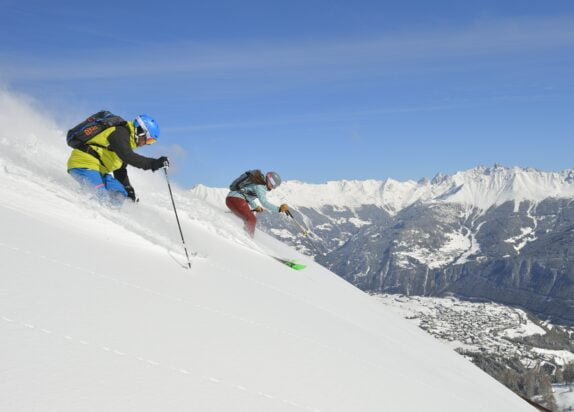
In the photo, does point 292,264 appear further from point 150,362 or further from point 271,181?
point 150,362

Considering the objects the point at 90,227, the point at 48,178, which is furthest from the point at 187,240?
the point at 48,178

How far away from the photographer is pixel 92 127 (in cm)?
1027

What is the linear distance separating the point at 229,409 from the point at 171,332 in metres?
1.42

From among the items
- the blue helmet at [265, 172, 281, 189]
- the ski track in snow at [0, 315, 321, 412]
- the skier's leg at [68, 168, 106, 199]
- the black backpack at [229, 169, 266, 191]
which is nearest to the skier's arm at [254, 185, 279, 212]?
the black backpack at [229, 169, 266, 191]

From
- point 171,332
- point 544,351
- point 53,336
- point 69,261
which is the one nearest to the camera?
point 53,336

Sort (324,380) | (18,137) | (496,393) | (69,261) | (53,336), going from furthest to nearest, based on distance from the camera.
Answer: (18,137) → (496,393) → (69,261) → (324,380) → (53,336)

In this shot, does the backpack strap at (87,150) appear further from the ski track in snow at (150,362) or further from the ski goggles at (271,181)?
the ski track in snow at (150,362)

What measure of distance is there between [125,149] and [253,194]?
730 cm

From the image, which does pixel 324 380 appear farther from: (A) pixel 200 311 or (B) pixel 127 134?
(B) pixel 127 134

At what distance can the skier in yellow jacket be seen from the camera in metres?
10.0

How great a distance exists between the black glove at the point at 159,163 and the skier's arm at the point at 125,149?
0.27ft

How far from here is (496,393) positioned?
998 centimetres

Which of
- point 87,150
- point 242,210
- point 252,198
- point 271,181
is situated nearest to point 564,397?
point 252,198

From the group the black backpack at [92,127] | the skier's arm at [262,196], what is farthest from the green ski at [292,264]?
the black backpack at [92,127]
